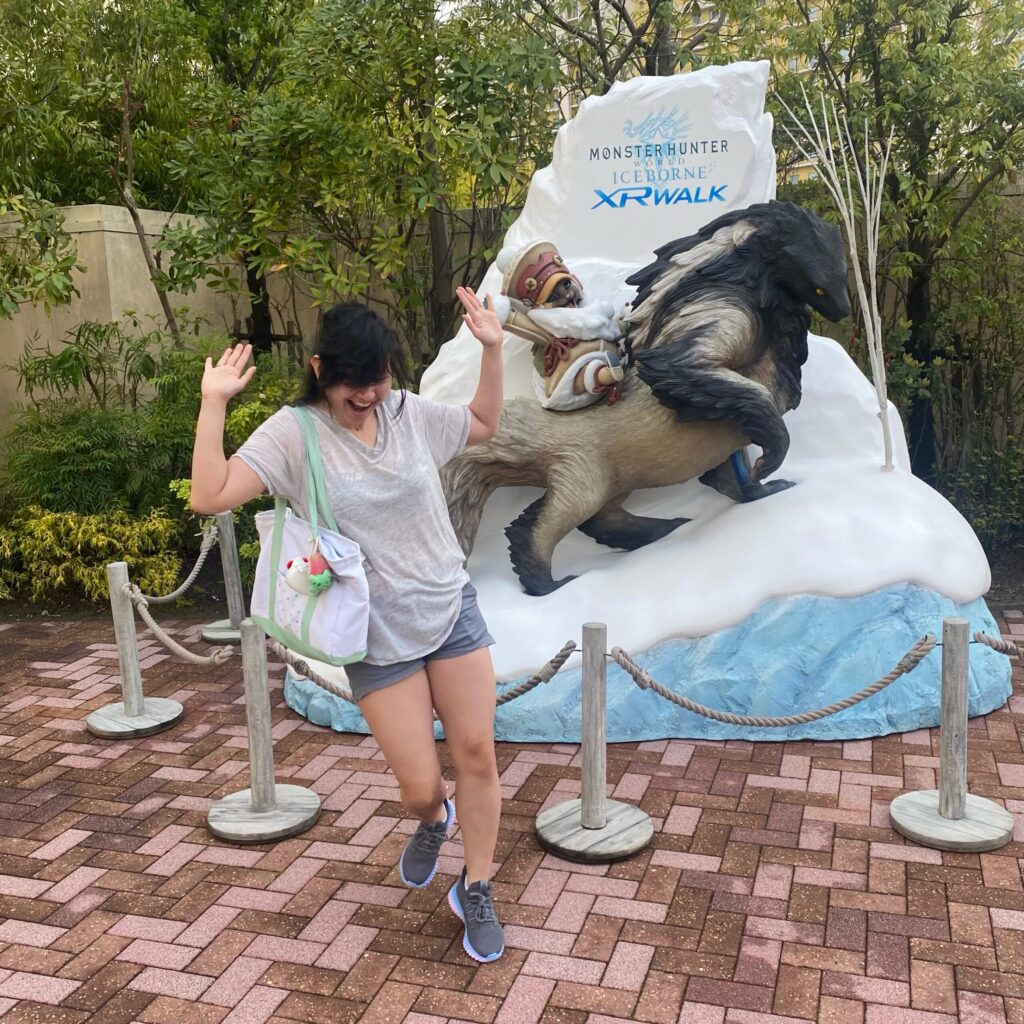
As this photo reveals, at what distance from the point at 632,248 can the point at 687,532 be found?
142cm

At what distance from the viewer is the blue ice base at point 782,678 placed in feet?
13.2

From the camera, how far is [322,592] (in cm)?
237

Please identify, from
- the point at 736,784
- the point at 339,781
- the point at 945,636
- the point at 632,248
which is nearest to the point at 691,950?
the point at 736,784

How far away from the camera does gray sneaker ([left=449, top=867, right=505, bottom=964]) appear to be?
2662 mm

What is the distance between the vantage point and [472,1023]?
244 cm

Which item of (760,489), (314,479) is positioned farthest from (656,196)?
(314,479)

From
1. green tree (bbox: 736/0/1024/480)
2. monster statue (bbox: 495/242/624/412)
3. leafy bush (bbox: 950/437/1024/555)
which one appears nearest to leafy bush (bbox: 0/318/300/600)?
monster statue (bbox: 495/242/624/412)

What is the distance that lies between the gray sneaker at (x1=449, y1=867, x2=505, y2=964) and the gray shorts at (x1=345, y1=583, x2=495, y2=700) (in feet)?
2.07

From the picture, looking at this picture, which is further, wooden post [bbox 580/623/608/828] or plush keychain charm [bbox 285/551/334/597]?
wooden post [bbox 580/623/608/828]

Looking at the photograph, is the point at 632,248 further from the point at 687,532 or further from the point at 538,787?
the point at 538,787

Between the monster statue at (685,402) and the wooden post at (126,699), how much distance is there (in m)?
1.44

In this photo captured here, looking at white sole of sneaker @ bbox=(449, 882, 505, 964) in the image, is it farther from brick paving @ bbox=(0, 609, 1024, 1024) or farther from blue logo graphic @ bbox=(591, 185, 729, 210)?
blue logo graphic @ bbox=(591, 185, 729, 210)

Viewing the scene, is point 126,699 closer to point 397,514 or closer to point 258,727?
point 258,727

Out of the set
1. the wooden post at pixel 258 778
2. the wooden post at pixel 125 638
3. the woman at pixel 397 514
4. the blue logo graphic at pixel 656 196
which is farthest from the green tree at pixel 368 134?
the woman at pixel 397 514
